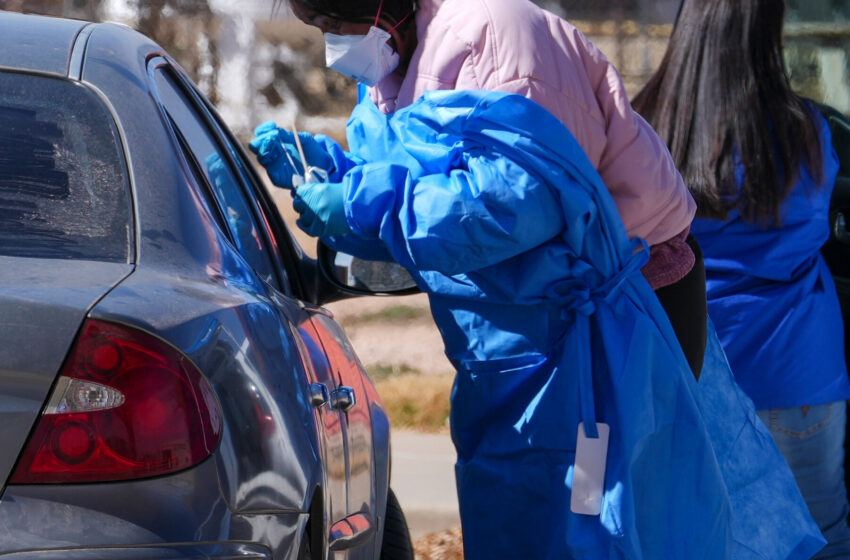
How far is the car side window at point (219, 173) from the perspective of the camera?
2.16 metres

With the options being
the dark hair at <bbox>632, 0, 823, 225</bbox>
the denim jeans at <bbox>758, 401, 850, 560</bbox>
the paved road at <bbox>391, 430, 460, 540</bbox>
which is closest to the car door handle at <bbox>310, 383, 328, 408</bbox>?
the dark hair at <bbox>632, 0, 823, 225</bbox>

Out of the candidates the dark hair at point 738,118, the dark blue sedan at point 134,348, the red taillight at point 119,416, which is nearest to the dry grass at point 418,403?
the dark hair at point 738,118

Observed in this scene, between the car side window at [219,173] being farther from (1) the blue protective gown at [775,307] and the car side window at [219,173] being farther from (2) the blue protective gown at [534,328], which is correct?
(1) the blue protective gown at [775,307]

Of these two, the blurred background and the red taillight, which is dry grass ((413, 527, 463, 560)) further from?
the blurred background

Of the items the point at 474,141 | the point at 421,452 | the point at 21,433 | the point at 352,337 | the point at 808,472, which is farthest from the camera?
the point at 352,337

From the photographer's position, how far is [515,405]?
2.61 metres

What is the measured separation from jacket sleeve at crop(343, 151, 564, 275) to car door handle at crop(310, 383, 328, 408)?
404mm

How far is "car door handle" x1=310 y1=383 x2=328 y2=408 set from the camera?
1.97 m

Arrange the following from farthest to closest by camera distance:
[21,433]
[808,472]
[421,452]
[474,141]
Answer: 1. [421,452]
2. [808,472]
3. [474,141]
4. [21,433]

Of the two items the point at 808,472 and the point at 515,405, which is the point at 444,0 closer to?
the point at 515,405

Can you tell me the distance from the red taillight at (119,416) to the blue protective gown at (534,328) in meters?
0.91

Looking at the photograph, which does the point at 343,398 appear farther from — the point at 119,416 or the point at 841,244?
the point at 841,244

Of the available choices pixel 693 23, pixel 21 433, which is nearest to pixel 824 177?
pixel 693 23

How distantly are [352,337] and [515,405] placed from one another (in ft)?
16.3
